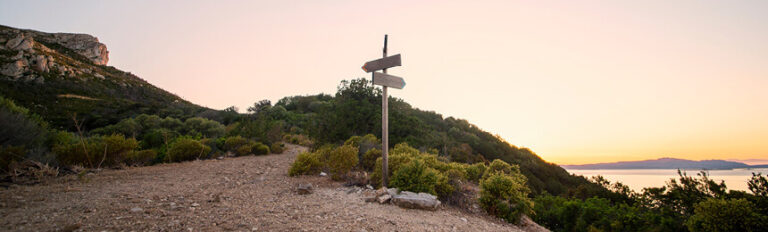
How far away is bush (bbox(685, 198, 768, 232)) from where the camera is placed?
136 inches

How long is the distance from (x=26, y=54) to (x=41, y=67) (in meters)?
3.35

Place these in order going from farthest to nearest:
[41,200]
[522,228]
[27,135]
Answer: [27,135]
[522,228]
[41,200]

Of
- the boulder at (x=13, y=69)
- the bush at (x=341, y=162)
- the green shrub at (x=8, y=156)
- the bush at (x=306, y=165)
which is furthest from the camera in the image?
the boulder at (x=13, y=69)

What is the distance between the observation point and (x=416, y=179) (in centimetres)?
551

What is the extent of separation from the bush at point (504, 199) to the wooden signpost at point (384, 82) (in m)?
2.08

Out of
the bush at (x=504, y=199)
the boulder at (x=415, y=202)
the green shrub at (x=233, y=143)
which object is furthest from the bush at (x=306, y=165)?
the green shrub at (x=233, y=143)

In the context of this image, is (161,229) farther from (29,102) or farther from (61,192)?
(29,102)

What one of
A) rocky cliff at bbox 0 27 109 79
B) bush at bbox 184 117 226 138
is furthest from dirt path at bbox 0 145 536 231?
rocky cliff at bbox 0 27 109 79

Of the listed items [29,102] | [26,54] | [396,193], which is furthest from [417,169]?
[26,54]

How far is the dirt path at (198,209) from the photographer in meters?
3.33

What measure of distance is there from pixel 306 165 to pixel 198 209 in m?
3.54

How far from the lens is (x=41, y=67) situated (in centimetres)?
3047

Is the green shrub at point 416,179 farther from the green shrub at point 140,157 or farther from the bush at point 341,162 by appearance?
the green shrub at point 140,157

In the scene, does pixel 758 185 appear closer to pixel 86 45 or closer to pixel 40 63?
pixel 40 63
